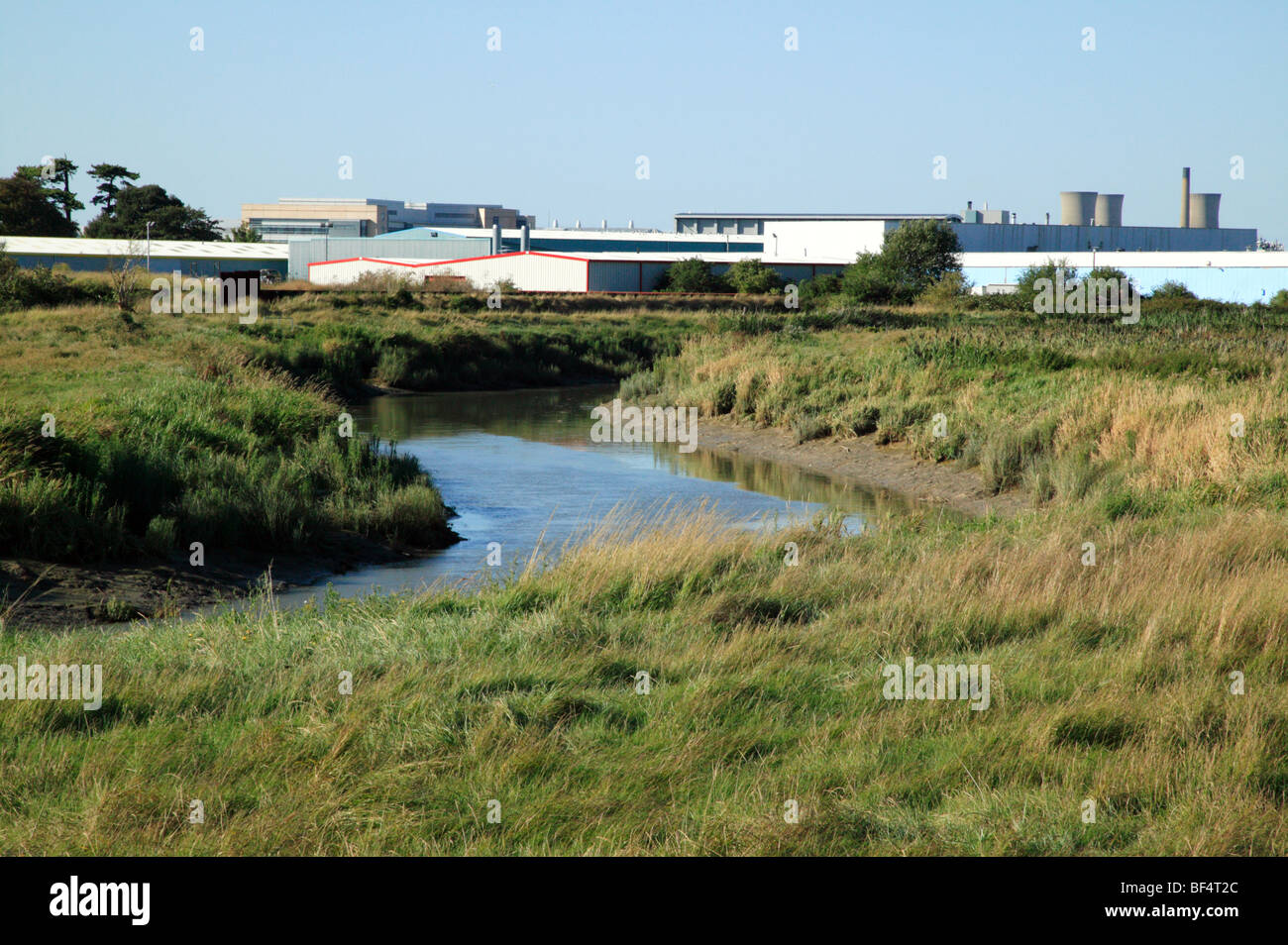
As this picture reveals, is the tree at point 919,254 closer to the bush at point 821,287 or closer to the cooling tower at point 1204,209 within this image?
the bush at point 821,287

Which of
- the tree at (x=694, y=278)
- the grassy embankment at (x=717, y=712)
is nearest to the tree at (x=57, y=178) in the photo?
the tree at (x=694, y=278)

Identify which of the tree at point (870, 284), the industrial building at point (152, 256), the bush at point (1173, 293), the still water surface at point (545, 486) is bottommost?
the still water surface at point (545, 486)

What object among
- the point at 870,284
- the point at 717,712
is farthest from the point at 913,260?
the point at 717,712

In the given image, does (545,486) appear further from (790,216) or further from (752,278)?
(790,216)

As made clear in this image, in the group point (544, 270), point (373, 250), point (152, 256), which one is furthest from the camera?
point (373, 250)

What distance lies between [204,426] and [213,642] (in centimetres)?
1017

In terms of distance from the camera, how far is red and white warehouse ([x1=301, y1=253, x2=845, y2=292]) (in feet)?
238

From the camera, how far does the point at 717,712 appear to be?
650 centimetres

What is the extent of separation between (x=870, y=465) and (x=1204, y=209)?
285 ft

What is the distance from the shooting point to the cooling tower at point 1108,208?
9475 cm

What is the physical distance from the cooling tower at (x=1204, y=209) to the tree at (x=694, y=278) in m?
45.7

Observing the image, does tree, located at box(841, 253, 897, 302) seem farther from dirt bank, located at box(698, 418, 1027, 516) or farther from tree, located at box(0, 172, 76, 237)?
tree, located at box(0, 172, 76, 237)

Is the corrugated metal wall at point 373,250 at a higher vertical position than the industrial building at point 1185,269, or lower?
higher
